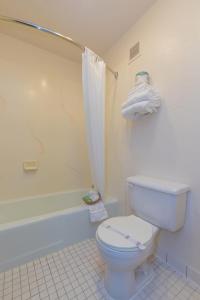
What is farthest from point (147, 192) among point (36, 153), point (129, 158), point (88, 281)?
point (36, 153)

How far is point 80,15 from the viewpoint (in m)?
1.52

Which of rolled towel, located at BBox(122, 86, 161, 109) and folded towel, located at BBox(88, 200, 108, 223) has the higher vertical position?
rolled towel, located at BBox(122, 86, 161, 109)

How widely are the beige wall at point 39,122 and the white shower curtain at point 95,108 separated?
626mm

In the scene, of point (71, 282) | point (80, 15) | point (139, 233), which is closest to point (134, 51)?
point (80, 15)

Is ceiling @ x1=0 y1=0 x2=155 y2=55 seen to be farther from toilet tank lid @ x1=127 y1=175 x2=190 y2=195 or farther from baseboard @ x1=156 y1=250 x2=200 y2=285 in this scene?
baseboard @ x1=156 y1=250 x2=200 y2=285

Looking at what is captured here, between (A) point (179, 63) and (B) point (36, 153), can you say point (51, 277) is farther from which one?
(A) point (179, 63)

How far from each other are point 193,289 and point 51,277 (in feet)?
3.35

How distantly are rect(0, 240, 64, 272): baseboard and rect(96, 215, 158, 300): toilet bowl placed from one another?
1.81 feet

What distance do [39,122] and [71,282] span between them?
1654 mm

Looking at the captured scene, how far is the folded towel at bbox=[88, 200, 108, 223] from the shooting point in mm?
1603

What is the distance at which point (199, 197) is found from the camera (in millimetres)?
1101

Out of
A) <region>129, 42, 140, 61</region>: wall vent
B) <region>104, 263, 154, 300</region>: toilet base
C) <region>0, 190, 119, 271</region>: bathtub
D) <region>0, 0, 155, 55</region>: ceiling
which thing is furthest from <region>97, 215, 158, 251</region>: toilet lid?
<region>0, 0, 155, 55</region>: ceiling

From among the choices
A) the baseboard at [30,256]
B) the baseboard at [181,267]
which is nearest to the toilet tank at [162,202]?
the baseboard at [181,267]

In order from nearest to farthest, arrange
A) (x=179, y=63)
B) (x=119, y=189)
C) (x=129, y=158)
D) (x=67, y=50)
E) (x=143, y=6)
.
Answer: (x=179, y=63)
(x=143, y=6)
(x=129, y=158)
(x=119, y=189)
(x=67, y=50)
